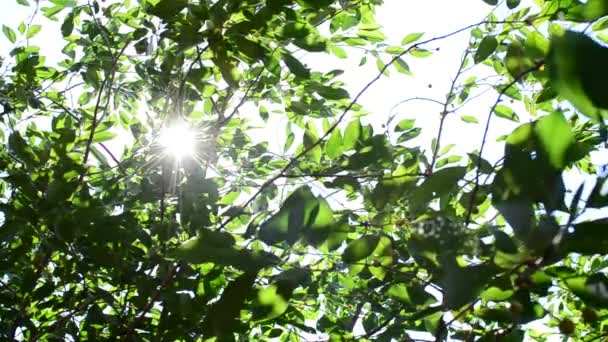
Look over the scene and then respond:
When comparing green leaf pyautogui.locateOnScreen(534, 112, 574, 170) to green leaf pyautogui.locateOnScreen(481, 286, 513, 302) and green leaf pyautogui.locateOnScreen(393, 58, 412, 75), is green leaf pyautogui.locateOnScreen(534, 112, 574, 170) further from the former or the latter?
green leaf pyautogui.locateOnScreen(393, 58, 412, 75)

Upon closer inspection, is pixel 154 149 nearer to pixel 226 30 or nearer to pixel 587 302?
pixel 226 30

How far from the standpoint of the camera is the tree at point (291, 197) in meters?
0.60

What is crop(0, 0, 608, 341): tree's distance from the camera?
600mm

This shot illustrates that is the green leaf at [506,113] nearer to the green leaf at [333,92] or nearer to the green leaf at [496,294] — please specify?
the green leaf at [333,92]

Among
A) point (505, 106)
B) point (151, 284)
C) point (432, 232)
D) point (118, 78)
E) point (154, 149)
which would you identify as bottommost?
point (432, 232)

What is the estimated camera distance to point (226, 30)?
4.21ft

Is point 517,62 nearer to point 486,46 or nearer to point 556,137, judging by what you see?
point 486,46

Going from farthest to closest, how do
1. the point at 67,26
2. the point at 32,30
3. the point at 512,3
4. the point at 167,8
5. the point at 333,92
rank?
the point at 32,30
the point at 67,26
the point at 333,92
the point at 512,3
the point at 167,8

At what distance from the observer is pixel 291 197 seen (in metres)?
0.70

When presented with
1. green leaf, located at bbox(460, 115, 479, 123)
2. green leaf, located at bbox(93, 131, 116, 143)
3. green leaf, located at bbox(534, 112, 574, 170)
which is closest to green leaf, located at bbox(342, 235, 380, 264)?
green leaf, located at bbox(534, 112, 574, 170)

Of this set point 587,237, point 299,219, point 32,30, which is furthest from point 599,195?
point 32,30

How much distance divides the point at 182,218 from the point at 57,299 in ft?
1.59

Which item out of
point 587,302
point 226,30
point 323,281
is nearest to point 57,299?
point 323,281

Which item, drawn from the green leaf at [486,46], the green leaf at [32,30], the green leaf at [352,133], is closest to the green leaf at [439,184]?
the green leaf at [352,133]
